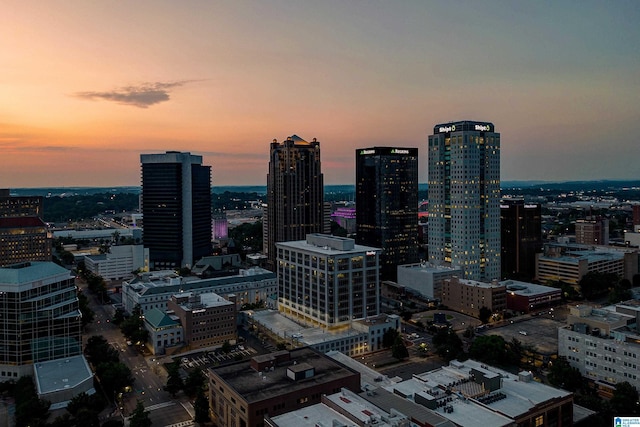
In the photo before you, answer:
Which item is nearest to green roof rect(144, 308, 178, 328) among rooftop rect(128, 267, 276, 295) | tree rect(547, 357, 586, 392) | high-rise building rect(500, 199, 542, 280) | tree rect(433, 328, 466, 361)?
rooftop rect(128, 267, 276, 295)

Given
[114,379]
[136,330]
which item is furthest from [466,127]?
[114,379]

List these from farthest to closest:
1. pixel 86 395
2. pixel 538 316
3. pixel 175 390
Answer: pixel 538 316 < pixel 175 390 < pixel 86 395

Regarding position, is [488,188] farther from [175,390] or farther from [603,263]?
[175,390]

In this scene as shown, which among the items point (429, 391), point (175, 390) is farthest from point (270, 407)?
point (175, 390)

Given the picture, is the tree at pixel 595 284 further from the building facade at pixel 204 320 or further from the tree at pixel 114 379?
the tree at pixel 114 379

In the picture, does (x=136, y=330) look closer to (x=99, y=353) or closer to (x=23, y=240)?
(x=99, y=353)

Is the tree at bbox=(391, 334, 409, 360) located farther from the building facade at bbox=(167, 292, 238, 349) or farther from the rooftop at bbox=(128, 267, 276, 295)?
the rooftop at bbox=(128, 267, 276, 295)

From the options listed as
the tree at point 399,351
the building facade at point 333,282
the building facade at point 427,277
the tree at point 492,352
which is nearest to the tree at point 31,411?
the building facade at point 333,282
